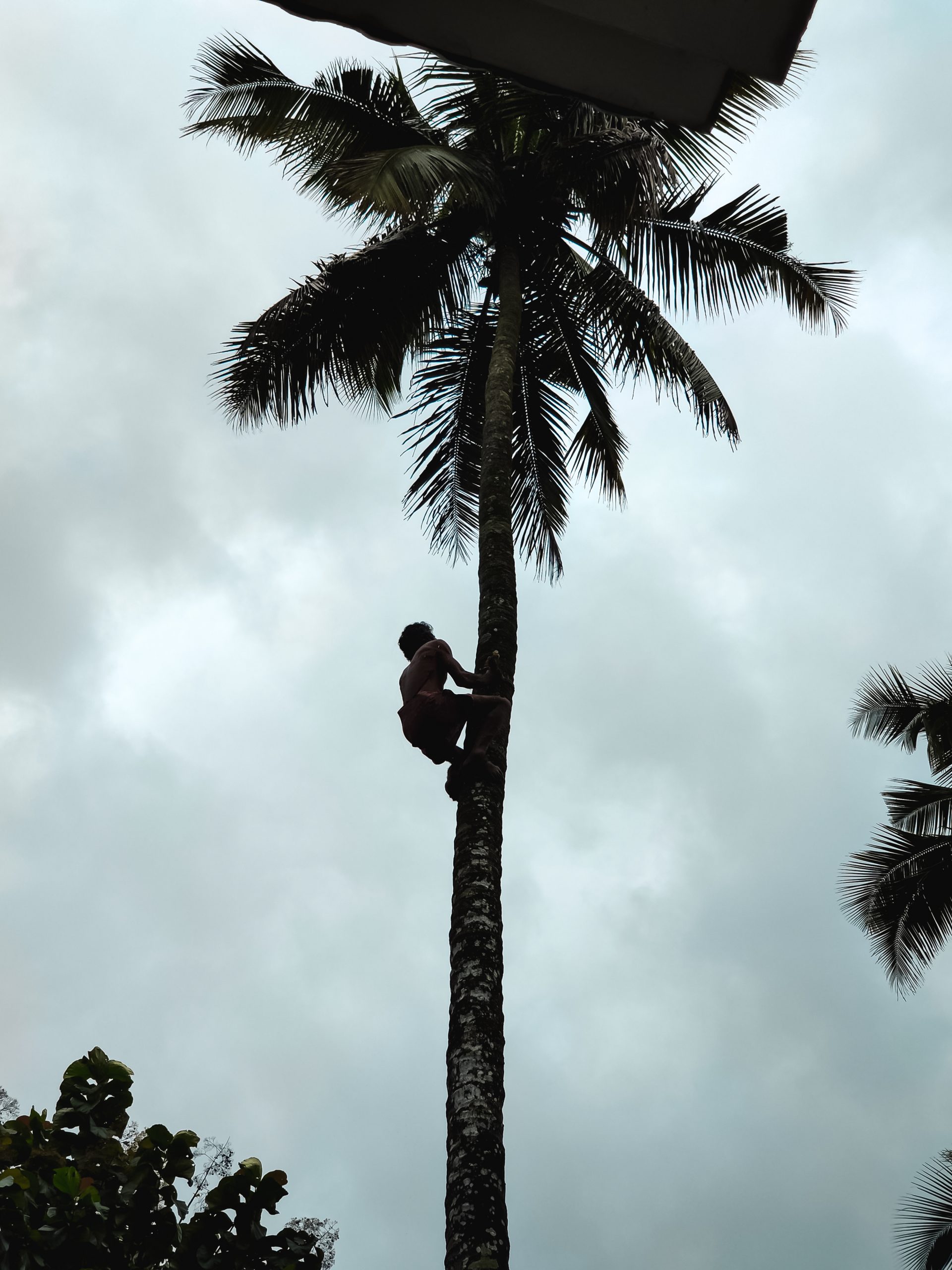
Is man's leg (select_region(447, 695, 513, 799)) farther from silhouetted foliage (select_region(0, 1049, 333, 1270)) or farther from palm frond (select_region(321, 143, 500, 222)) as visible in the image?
palm frond (select_region(321, 143, 500, 222))

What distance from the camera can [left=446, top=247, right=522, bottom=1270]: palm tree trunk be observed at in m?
4.53

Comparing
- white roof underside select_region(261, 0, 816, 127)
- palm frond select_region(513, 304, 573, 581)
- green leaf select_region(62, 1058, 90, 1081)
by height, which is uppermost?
palm frond select_region(513, 304, 573, 581)

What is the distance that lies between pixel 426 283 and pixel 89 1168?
7.99 metres

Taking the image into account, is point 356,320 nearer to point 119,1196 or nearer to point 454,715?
point 454,715

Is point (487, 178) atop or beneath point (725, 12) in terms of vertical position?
atop

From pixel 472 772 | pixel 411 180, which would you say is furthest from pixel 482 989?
pixel 411 180

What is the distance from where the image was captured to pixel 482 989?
533 centimetres

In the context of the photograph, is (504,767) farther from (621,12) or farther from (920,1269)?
(920,1269)

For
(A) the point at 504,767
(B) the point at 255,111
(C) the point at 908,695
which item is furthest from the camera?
(C) the point at 908,695

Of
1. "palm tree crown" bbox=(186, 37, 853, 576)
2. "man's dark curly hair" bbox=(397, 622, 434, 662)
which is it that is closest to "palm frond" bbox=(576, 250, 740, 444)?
"palm tree crown" bbox=(186, 37, 853, 576)

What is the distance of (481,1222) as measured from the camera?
4.48m

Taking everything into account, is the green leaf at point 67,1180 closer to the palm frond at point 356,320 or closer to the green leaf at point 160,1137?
the green leaf at point 160,1137

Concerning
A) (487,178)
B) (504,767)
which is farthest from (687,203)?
(504,767)

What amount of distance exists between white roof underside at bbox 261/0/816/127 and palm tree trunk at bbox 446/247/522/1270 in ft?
13.3
